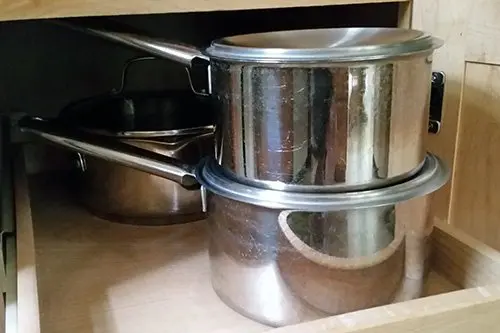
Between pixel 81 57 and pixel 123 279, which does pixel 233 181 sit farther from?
pixel 81 57

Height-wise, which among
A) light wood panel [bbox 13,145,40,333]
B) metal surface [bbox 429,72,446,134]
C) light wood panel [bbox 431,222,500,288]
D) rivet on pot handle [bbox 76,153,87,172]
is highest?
metal surface [bbox 429,72,446,134]

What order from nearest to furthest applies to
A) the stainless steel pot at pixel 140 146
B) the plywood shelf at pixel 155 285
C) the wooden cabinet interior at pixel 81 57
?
the plywood shelf at pixel 155 285 < the stainless steel pot at pixel 140 146 < the wooden cabinet interior at pixel 81 57

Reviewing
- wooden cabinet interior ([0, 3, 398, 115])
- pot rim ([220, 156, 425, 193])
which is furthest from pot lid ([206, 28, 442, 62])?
wooden cabinet interior ([0, 3, 398, 115])

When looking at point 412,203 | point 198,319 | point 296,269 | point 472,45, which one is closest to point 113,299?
point 198,319

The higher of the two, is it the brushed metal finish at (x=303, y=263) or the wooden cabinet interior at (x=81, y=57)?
the wooden cabinet interior at (x=81, y=57)

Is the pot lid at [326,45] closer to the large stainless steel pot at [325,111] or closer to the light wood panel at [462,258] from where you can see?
the large stainless steel pot at [325,111]

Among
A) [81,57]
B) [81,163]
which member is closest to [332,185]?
[81,163]

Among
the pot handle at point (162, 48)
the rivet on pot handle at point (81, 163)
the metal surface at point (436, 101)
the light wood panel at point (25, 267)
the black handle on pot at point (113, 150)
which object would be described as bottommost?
the light wood panel at point (25, 267)

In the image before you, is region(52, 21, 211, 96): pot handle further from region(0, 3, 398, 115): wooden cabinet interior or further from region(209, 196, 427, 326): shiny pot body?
region(0, 3, 398, 115): wooden cabinet interior

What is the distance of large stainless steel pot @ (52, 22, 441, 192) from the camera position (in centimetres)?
51

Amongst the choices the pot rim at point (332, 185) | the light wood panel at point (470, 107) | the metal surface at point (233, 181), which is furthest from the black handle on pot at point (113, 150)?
the light wood panel at point (470, 107)

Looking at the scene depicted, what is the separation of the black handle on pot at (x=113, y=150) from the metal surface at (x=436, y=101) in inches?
10.5

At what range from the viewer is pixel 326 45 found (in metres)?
0.61

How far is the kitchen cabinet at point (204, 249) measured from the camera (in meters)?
0.54
